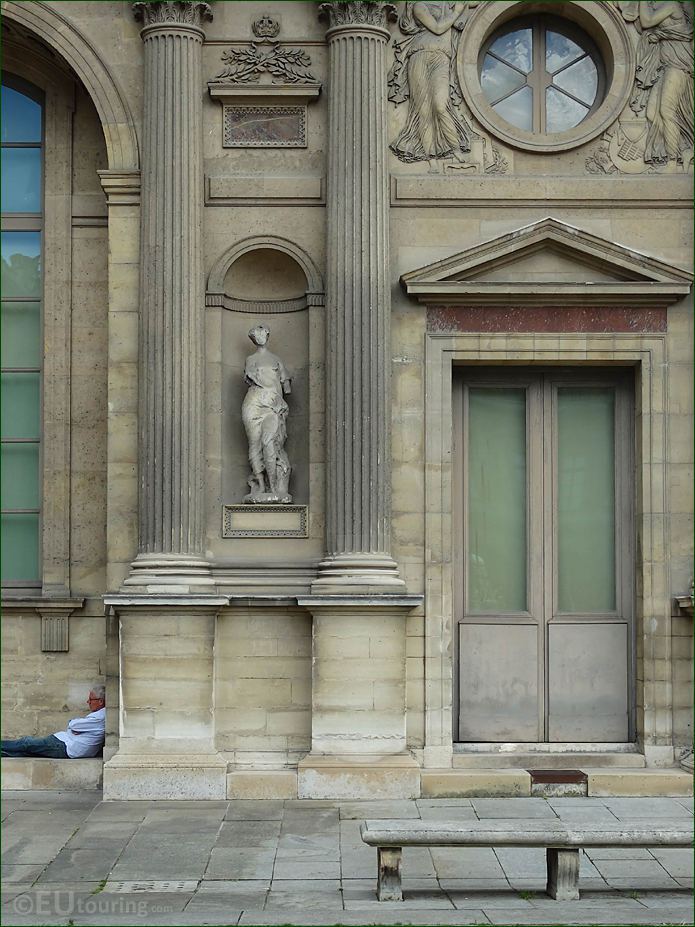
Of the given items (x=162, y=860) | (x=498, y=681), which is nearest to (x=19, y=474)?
(x=498, y=681)

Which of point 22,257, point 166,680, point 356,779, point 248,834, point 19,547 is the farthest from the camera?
point 22,257

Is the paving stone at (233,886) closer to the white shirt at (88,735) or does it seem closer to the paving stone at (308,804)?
the paving stone at (308,804)

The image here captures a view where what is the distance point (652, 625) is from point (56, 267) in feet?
24.0

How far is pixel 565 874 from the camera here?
9945mm

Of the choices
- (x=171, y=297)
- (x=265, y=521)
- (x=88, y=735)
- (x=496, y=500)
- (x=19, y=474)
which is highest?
(x=171, y=297)

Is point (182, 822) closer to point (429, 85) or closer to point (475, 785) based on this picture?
point (475, 785)

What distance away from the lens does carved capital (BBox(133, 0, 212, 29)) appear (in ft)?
46.7

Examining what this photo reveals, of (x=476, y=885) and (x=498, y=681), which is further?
(x=498, y=681)

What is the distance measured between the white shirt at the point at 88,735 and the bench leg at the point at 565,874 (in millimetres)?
5976

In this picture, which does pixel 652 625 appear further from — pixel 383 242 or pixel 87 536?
pixel 87 536

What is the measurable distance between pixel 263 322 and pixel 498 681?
4.35 metres

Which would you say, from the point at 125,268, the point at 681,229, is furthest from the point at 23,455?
the point at 681,229

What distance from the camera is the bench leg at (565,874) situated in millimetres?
9930

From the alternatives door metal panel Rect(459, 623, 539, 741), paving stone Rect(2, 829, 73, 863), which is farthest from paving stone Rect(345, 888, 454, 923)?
door metal panel Rect(459, 623, 539, 741)
